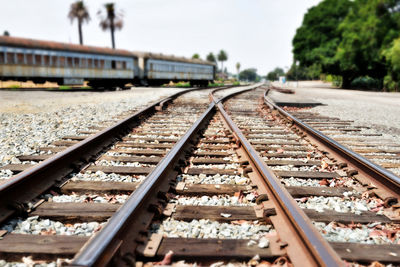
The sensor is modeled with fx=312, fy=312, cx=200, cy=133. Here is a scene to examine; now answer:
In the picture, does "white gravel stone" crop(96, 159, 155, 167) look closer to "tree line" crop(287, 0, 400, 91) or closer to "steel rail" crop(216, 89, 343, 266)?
"steel rail" crop(216, 89, 343, 266)

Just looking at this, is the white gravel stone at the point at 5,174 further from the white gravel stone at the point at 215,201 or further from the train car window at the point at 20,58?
the train car window at the point at 20,58

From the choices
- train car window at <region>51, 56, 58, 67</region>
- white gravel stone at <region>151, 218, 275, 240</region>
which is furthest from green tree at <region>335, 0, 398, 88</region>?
white gravel stone at <region>151, 218, 275, 240</region>

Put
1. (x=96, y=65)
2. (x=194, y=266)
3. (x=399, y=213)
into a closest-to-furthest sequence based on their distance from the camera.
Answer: (x=194, y=266)
(x=399, y=213)
(x=96, y=65)

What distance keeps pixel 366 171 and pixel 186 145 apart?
212 cm

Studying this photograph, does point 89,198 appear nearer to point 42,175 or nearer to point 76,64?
point 42,175

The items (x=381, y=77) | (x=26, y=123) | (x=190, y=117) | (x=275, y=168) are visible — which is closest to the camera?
(x=275, y=168)

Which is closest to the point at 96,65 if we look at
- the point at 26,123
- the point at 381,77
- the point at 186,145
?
the point at 26,123

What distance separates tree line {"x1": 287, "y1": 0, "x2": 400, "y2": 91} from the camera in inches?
1073

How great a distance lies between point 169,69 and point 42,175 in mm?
27311

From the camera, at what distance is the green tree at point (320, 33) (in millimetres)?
34906

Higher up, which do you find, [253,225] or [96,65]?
[96,65]

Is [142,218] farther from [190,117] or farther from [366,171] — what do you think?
[190,117]

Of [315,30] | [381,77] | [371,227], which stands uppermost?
[315,30]

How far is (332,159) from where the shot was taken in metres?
3.90
